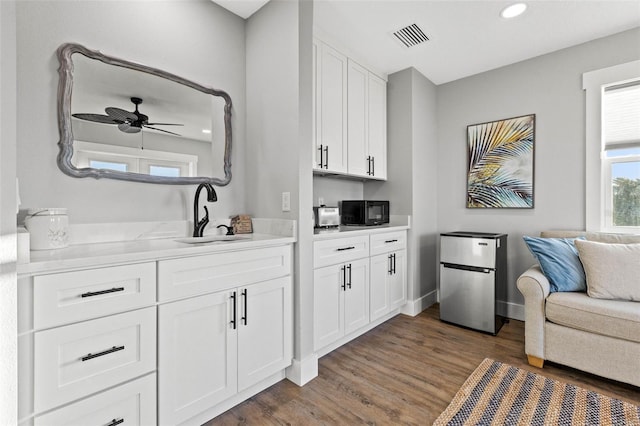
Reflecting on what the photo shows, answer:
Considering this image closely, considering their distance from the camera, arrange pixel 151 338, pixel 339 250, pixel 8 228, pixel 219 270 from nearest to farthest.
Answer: pixel 8 228 < pixel 151 338 < pixel 219 270 < pixel 339 250

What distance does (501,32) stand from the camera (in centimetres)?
252

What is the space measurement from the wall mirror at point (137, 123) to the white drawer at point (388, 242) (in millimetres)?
1374

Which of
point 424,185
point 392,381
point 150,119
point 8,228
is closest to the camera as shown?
point 8,228

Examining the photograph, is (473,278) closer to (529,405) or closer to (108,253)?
(529,405)

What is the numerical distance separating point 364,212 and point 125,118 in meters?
2.04

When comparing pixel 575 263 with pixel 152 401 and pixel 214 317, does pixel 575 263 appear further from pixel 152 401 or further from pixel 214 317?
pixel 152 401

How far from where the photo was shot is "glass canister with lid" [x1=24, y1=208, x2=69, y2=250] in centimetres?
132

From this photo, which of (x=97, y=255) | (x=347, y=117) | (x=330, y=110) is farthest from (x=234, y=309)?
(x=347, y=117)

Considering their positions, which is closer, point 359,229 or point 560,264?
point 560,264

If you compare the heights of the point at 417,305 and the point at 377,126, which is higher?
the point at 377,126

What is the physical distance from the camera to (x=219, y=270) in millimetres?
1563

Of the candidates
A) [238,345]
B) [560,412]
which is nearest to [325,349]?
[238,345]

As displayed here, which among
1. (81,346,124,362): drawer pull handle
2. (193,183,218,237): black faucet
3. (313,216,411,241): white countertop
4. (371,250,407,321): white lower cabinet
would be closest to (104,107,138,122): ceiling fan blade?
(193,183,218,237): black faucet

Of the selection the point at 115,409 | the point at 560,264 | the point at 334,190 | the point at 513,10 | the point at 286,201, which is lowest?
the point at 115,409
